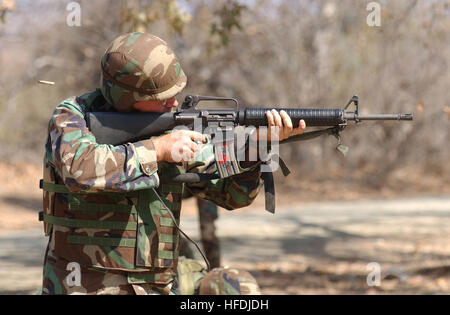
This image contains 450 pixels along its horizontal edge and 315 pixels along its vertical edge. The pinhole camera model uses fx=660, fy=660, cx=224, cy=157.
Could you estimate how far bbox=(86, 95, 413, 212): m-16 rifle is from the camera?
301 centimetres

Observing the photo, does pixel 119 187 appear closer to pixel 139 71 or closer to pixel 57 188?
pixel 57 188

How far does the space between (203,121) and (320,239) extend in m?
5.72

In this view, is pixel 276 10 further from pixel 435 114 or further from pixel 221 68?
pixel 435 114

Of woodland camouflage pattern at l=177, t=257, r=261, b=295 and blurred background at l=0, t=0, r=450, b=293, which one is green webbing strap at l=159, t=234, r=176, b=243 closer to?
woodland camouflage pattern at l=177, t=257, r=261, b=295

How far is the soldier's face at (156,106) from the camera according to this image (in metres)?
3.08

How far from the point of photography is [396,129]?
15.2 metres

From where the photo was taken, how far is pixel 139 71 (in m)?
2.92

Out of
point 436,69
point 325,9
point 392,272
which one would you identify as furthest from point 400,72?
point 392,272

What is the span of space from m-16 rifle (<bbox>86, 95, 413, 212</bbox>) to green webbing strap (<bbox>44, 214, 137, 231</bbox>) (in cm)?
29

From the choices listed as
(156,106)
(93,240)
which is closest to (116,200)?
(93,240)

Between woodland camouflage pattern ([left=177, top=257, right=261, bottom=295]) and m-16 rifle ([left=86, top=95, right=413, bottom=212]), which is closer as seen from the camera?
m-16 rifle ([left=86, top=95, right=413, bottom=212])

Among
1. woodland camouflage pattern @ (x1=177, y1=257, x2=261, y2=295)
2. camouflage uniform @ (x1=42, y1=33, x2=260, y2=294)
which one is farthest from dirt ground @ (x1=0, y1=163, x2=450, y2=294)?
camouflage uniform @ (x1=42, y1=33, x2=260, y2=294)

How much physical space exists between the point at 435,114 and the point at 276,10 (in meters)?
4.18
